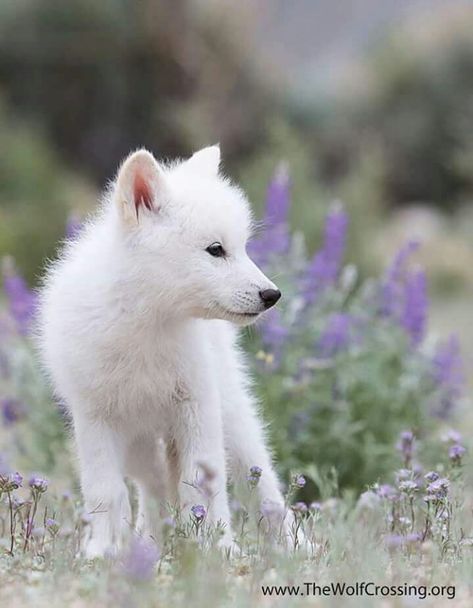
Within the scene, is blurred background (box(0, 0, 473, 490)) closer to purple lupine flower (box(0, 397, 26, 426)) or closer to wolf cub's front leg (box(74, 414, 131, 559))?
purple lupine flower (box(0, 397, 26, 426))

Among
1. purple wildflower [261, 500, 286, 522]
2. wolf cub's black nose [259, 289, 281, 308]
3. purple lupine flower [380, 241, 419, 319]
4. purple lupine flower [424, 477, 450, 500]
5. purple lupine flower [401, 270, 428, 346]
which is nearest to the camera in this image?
purple wildflower [261, 500, 286, 522]

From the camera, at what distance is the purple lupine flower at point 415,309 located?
6.24m

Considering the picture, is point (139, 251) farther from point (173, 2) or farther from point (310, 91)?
point (310, 91)

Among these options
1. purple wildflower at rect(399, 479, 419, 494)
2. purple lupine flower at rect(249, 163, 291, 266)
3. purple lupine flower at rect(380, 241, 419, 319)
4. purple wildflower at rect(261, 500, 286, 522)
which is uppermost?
purple lupine flower at rect(249, 163, 291, 266)

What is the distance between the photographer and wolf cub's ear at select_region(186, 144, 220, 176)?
4.62 metres

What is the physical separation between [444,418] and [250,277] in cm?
285

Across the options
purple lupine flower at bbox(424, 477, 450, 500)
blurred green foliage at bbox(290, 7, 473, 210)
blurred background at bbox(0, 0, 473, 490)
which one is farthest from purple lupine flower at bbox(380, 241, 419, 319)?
blurred green foliage at bbox(290, 7, 473, 210)

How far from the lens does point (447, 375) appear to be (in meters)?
6.50

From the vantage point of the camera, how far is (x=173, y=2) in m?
20.5

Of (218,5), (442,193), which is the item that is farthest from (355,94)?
(218,5)

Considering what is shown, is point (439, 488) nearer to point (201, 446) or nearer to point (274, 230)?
point (201, 446)

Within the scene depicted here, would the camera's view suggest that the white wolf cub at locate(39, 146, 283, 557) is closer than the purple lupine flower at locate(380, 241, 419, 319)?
Yes

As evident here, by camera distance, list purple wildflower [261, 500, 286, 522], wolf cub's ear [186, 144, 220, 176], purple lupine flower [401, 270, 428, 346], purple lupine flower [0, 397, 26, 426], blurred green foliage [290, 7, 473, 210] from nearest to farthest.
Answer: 1. purple wildflower [261, 500, 286, 522]
2. wolf cub's ear [186, 144, 220, 176]
3. purple lupine flower [401, 270, 428, 346]
4. purple lupine flower [0, 397, 26, 426]
5. blurred green foliage [290, 7, 473, 210]

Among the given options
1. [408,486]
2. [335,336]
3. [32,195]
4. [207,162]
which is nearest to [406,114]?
[32,195]
